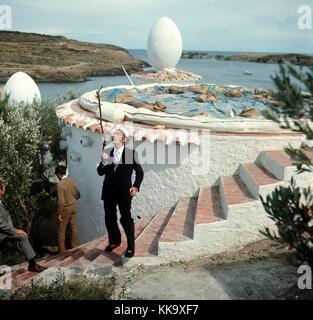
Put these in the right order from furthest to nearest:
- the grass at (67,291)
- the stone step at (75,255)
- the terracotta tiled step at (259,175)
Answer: the stone step at (75,255) < the terracotta tiled step at (259,175) < the grass at (67,291)

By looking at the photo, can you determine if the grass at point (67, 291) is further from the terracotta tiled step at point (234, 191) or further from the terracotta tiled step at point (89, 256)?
the terracotta tiled step at point (234, 191)

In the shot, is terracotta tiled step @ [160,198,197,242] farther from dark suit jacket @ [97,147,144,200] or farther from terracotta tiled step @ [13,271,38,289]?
terracotta tiled step @ [13,271,38,289]

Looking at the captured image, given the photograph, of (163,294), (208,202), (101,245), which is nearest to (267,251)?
(208,202)

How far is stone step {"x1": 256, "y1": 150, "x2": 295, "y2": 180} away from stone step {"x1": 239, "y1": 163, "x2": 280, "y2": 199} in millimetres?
77

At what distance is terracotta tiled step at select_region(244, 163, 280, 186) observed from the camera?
20.3ft

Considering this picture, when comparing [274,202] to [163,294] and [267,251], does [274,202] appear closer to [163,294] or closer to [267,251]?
[163,294]

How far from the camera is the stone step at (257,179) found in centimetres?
604

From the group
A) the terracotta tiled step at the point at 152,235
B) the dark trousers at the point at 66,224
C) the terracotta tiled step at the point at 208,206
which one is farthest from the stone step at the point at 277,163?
the dark trousers at the point at 66,224

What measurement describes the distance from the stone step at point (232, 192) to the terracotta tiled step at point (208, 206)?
116 mm

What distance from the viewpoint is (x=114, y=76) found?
8919 centimetres

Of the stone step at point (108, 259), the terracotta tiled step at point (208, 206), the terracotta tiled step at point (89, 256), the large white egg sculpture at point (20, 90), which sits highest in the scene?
the large white egg sculpture at point (20, 90)

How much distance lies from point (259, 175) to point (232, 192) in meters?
0.50

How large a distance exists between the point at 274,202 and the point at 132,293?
2.52 meters

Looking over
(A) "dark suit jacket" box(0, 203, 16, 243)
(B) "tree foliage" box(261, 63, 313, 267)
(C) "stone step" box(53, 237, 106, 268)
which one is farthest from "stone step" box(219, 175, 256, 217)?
(A) "dark suit jacket" box(0, 203, 16, 243)
